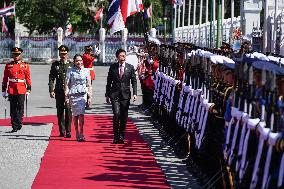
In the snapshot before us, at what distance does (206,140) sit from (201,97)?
902mm

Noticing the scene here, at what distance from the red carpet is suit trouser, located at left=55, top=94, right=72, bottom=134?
22 centimetres

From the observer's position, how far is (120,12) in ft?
78.4

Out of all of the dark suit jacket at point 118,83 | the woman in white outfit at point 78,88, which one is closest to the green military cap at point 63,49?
the woman in white outfit at point 78,88

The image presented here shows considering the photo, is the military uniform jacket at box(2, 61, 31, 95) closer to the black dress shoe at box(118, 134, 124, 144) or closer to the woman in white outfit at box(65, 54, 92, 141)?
the woman in white outfit at box(65, 54, 92, 141)

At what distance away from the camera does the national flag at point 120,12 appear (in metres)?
23.8

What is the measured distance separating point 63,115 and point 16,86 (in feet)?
4.72

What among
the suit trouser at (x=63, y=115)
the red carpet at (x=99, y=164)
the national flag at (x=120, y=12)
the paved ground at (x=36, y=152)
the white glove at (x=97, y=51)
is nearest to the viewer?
the red carpet at (x=99, y=164)

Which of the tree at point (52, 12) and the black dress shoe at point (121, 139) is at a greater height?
the tree at point (52, 12)

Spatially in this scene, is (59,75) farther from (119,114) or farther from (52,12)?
(52,12)

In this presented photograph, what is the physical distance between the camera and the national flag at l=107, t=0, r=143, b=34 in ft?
78.1

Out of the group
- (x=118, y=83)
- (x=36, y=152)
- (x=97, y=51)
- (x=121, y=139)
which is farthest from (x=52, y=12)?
(x=36, y=152)

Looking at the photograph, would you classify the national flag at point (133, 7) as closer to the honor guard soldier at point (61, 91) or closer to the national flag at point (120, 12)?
the national flag at point (120, 12)

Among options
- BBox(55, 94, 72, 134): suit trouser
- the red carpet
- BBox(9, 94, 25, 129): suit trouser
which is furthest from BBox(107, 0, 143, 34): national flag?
BBox(55, 94, 72, 134): suit trouser

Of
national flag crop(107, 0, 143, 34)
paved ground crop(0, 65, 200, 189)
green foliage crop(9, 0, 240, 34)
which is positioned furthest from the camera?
green foliage crop(9, 0, 240, 34)
